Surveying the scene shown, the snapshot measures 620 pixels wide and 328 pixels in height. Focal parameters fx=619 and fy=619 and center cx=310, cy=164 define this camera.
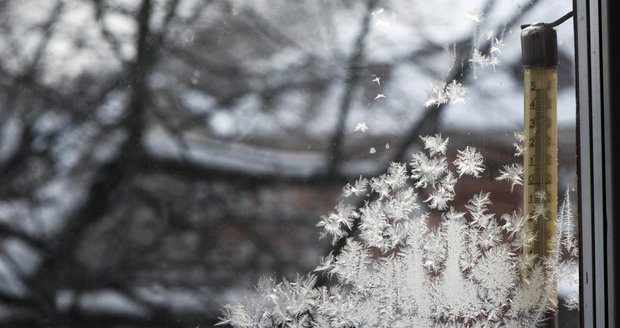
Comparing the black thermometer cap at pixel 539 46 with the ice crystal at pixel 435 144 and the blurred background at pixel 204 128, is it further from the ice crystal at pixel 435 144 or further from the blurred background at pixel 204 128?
the ice crystal at pixel 435 144

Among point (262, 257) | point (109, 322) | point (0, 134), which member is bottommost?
point (109, 322)

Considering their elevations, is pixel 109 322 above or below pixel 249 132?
below

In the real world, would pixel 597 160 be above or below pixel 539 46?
below

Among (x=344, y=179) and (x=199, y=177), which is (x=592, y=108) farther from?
(x=199, y=177)

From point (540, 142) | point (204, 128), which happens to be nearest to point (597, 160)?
point (540, 142)

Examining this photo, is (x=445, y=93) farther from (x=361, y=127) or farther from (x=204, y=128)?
(x=204, y=128)

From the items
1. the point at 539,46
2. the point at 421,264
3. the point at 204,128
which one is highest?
the point at 539,46

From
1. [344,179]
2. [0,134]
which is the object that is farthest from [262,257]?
[0,134]
